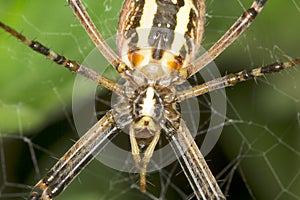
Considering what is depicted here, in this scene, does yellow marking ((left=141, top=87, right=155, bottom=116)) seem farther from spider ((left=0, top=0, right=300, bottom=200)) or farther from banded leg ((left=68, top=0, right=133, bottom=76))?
banded leg ((left=68, top=0, right=133, bottom=76))

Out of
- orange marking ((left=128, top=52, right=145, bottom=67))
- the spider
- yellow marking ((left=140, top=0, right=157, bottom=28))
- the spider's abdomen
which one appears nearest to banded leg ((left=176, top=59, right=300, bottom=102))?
the spider

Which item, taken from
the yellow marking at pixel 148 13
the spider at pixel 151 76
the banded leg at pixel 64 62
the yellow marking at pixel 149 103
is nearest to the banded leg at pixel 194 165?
the spider at pixel 151 76

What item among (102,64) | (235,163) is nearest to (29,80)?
(102,64)

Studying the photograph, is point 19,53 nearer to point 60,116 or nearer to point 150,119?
point 60,116

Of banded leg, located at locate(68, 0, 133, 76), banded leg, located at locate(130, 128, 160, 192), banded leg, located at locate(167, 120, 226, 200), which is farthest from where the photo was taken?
banded leg, located at locate(167, 120, 226, 200)

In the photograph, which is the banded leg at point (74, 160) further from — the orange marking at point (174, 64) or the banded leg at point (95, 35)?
the orange marking at point (174, 64)

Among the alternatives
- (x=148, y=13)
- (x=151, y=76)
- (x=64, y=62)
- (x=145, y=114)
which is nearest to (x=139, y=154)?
(x=145, y=114)
